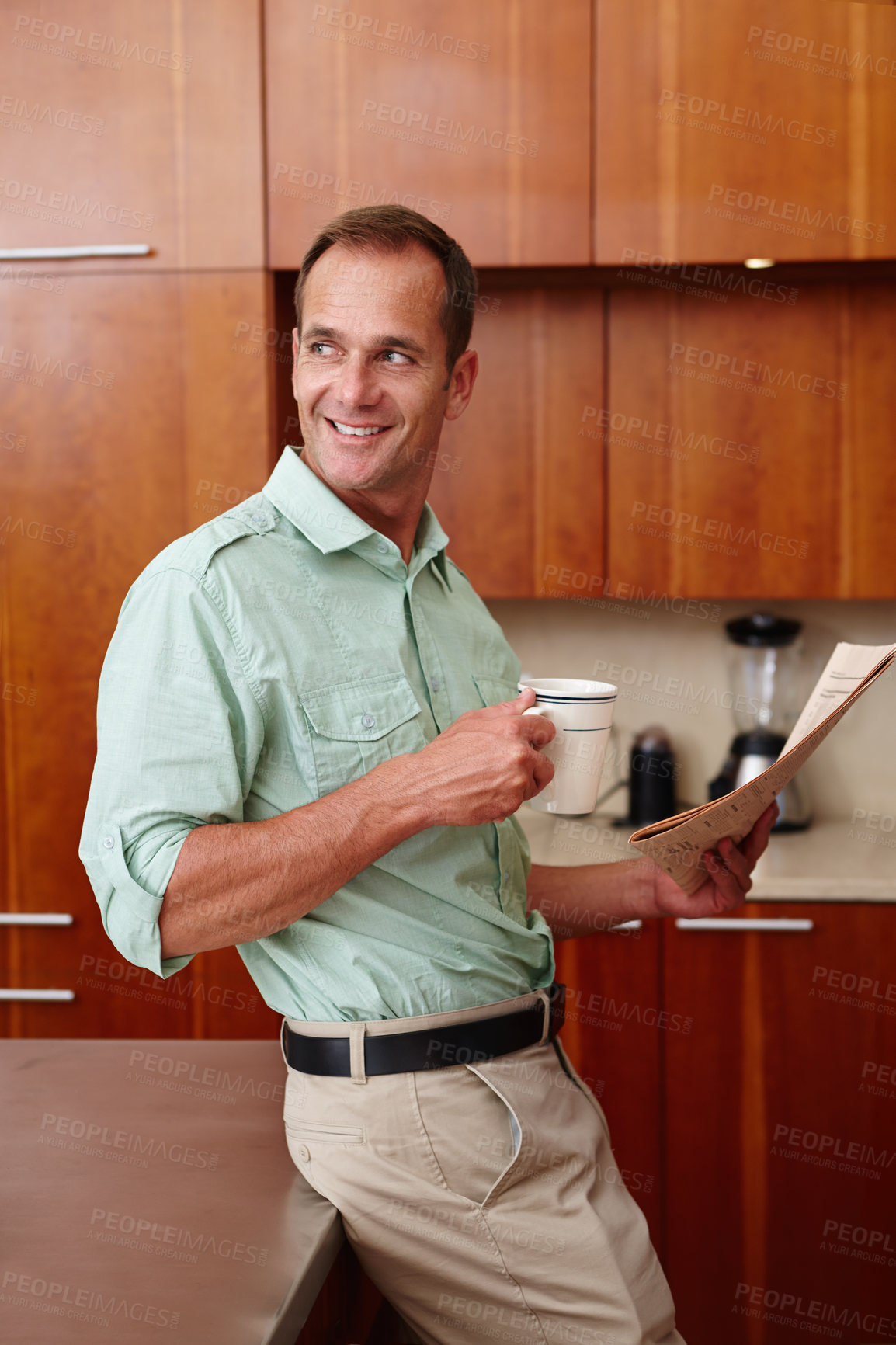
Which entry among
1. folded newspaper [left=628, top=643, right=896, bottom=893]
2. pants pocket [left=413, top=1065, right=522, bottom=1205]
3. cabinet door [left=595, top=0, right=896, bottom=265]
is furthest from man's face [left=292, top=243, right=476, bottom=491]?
cabinet door [left=595, top=0, right=896, bottom=265]

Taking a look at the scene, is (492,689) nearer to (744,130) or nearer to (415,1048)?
(415,1048)

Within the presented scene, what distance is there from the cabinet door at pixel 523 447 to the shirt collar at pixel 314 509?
1152 millimetres

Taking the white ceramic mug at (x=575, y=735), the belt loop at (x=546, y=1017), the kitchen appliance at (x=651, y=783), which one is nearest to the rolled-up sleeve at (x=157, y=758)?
the white ceramic mug at (x=575, y=735)

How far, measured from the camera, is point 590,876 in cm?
132

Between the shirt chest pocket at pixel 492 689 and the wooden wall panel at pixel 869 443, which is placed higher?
the wooden wall panel at pixel 869 443

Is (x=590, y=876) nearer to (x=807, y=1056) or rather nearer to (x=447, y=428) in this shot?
(x=807, y=1056)

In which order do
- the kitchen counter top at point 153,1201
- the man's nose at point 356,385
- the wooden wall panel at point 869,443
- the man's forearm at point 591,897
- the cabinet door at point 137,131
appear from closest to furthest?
the kitchen counter top at point 153,1201 < the man's nose at point 356,385 < the man's forearm at point 591,897 < the cabinet door at point 137,131 < the wooden wall panel at point 869,443

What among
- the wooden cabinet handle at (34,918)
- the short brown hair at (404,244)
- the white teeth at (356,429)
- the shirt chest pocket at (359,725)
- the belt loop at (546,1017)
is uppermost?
the short brown hair at (404,244)

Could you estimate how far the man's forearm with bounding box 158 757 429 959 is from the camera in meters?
0.86

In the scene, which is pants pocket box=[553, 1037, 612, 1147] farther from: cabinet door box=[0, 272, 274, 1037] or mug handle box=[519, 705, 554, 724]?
cabinet door box=[0, 272, 274, 1037]

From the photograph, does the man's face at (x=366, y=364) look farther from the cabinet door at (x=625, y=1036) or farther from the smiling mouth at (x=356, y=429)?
the cabinet door at (x=625, y=1036)

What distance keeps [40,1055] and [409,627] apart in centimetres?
63

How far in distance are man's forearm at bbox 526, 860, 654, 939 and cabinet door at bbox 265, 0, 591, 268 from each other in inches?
47.9

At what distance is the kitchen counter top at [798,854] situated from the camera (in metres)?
1.96
